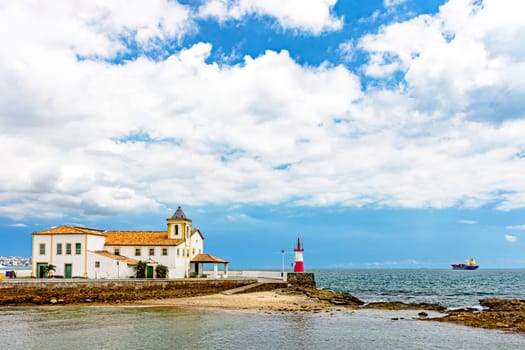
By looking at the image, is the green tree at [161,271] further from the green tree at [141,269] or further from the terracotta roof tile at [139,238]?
the terracotta roof tile at [139,238]

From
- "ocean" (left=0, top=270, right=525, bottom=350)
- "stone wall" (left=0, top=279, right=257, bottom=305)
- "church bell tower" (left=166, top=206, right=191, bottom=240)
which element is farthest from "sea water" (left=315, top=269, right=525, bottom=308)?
"church bell tower" (left=166, top=206, right=191, bottom=240)

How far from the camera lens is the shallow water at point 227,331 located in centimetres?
2531

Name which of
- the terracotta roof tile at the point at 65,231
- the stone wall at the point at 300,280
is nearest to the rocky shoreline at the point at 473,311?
the stone wall at the point at 300,280

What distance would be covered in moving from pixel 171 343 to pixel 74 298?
20.1 metres

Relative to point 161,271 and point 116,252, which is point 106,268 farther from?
point 161,271

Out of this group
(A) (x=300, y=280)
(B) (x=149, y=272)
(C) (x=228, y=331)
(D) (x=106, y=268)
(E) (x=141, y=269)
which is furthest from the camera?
(A) (x=300, y=280)

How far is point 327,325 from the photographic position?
3106 cm

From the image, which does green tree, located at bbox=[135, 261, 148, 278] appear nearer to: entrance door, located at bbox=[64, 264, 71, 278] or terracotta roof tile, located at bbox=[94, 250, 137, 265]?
terracotta roof tile, located at bbox=[94, 250, 137, 265]

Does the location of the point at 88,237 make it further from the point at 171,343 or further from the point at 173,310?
the point at 171,343

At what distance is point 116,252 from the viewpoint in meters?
Answer: 55.0

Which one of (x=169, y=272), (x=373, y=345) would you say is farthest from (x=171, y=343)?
(x=169, y=272)

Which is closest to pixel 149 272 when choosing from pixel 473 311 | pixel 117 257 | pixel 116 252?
pixel 117 257

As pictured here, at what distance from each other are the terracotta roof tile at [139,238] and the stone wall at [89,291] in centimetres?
891

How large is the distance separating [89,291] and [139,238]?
13.3 metres
